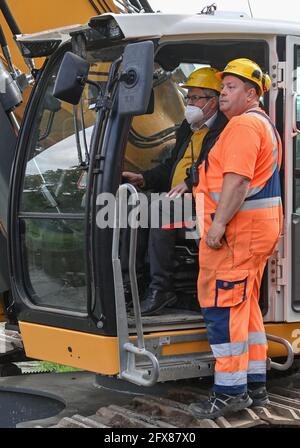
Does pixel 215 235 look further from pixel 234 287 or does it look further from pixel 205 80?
pixel 205 80

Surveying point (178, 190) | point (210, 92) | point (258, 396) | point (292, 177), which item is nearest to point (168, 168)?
point (178, 190)

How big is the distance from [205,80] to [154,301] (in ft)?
4.41

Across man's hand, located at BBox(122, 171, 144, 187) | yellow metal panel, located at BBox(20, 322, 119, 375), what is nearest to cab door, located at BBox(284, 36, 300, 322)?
man's hand, located at BBox(122, 171, 144, 187)

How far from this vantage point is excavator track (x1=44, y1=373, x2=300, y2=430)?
13.5 ft

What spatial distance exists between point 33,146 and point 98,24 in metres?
0.93

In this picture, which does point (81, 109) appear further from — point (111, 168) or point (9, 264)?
point (9, 264)

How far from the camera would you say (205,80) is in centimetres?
462

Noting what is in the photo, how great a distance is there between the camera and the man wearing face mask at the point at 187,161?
14.9 feet

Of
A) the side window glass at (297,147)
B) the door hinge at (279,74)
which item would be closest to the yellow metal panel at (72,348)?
the side window glass at (297,147)

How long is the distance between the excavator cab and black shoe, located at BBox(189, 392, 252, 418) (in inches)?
7.8

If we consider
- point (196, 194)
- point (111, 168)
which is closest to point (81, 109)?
point (111, 168)

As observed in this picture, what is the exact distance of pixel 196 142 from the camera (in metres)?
4.69

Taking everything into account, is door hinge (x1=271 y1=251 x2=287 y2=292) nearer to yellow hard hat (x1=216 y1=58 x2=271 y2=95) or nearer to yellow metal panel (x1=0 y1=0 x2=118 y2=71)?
yellow hard hat (x1=216 y1=58 x2=271 y2=95)

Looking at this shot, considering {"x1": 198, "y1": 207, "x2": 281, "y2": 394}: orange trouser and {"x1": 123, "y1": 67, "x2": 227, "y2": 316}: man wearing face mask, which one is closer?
{"x1": 198, "y1": 207, "x2": 281, "y2": 394}: orange trouser
